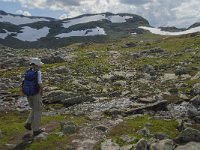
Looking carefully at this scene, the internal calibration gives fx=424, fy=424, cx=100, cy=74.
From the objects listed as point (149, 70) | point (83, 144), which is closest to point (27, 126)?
point (83, 144)

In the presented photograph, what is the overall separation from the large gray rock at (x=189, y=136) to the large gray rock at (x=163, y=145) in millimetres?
1132

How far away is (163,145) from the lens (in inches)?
880

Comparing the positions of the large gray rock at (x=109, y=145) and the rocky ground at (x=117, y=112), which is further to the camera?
the rocky ground at (x=117, y=112)

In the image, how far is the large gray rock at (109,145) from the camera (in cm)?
2412

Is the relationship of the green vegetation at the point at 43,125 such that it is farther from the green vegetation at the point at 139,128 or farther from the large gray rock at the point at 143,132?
the large gray rock at the point at 143,132

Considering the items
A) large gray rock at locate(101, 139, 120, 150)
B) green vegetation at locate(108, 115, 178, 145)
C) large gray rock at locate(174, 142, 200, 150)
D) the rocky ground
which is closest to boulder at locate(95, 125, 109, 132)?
the rocky ground

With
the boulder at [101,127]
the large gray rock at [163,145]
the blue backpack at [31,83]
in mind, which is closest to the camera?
the large gray rock at [163,145]

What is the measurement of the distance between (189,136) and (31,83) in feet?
32.4

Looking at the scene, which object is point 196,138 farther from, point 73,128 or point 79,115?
point 79,115

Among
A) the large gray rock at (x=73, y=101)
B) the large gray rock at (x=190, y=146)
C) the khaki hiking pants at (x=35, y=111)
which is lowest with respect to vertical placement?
the large gray rock at (x=73, y=101)

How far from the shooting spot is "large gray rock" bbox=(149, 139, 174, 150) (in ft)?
72.7

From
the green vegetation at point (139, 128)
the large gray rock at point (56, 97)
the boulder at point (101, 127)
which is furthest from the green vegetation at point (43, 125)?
the large gray rock at point (56, 97)

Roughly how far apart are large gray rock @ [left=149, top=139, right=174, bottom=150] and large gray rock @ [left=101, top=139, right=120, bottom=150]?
256 centimetres

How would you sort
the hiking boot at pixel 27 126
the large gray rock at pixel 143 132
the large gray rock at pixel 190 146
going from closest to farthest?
the large gray rock at pixel 190 146, the large gray rock at pixel 143 132, the hiking boot at pixel 27 126
